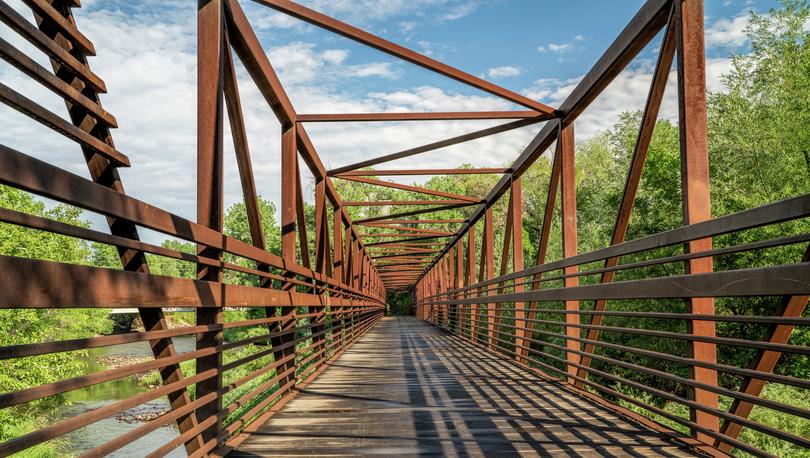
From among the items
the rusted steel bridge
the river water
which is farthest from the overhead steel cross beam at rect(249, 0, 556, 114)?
the river water

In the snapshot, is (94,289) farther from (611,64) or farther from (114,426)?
(114,426)

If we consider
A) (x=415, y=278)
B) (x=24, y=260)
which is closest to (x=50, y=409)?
(x=24, y=260)

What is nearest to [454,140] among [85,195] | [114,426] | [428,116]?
[428,116]

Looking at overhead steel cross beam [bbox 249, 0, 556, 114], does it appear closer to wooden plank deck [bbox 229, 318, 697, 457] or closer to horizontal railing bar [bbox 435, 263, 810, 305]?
wooden plank deck [bbox 229, 318, 697, 457]

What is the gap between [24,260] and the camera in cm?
168

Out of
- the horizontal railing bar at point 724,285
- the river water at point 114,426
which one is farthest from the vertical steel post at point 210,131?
the river water at point 114,426

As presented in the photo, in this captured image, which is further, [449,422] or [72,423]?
[449,422]

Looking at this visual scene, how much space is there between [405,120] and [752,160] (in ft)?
44.1

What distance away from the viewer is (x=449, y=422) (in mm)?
4336

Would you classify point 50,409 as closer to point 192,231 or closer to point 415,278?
point 192,231

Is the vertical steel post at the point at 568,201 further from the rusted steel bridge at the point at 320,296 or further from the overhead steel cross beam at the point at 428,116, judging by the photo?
the overhead steel cross beam at the point at 428,116

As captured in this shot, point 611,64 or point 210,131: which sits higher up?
point 611,64

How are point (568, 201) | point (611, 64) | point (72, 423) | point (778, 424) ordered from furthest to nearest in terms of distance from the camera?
point (778, 424)
point (568, 201)
point (611, 64)
point (72, 423)

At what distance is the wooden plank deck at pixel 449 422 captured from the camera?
3.53 m
